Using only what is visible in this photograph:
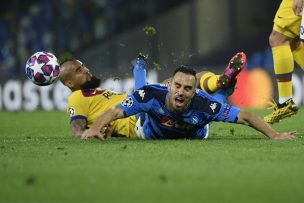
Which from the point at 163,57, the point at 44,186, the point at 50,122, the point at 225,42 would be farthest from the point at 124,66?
the point at 44,186

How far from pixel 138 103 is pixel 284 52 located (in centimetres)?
209

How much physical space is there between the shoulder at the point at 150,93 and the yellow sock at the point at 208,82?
3.74 feet

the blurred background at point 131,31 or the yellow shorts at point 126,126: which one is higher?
the blurred background at point 131,31

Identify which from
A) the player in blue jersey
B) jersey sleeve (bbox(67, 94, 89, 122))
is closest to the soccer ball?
jersey sleeve (bbox(67, 94, 89, 122))

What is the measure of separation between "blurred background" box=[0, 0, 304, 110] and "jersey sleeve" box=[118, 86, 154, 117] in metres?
10.7

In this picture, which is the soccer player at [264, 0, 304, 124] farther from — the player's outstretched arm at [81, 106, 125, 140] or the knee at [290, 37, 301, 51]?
the player's outstretched arm at [81, 106, 125, 140]

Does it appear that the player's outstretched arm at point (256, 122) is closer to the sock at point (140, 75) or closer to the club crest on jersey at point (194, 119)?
the club crest on jersey at point (194, 119)

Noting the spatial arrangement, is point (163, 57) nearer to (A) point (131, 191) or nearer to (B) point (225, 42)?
(B) point (225, 42)

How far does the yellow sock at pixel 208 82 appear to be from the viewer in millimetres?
9531

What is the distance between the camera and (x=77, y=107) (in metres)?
9.23

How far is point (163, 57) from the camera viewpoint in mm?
19438

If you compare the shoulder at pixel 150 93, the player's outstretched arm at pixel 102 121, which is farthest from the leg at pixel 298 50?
the player's outstretched arm at pixel 102 121

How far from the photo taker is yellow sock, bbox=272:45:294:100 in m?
9.66

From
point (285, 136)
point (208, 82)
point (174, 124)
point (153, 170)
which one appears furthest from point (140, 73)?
point (153, 170)
